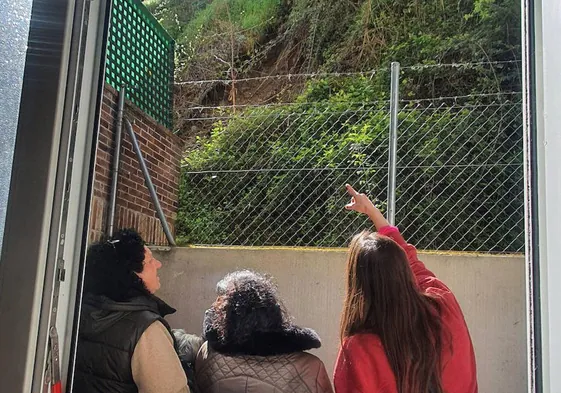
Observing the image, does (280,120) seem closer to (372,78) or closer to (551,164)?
(372,78)

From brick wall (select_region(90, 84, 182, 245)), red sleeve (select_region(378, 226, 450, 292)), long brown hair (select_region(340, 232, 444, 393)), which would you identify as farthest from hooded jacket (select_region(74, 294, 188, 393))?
brick wall (select_region(90, 84, 182, 245))

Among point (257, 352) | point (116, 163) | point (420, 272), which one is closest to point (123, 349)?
point (257, 352)

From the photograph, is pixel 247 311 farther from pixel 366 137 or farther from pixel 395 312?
pixel 366 137

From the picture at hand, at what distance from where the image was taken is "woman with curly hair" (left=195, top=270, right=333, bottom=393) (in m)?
1.93

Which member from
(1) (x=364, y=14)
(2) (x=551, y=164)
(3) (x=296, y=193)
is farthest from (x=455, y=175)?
(1) (x=364, y=14)

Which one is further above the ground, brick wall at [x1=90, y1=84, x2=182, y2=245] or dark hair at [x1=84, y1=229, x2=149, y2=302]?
brick wall at [x1=90, y1=84, x2=182, y2=245]

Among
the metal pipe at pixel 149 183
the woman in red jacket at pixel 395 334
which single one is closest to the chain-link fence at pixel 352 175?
the metal pipe at pixel 149 183

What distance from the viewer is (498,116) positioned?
11.6 ft

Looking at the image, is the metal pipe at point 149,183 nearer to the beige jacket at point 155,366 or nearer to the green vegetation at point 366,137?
the green vegetation at point 366,137

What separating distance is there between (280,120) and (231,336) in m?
2.60

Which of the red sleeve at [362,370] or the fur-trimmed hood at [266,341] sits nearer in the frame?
the red sleeve at [362,370]

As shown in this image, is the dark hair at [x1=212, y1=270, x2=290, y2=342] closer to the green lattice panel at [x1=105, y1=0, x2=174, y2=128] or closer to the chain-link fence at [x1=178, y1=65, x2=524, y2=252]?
the chain-link fence at [x1=178, y1=65, x2=524, y2=252]

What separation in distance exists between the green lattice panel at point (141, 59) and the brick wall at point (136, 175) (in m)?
0.14

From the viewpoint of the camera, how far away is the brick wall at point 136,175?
10.5 ft
